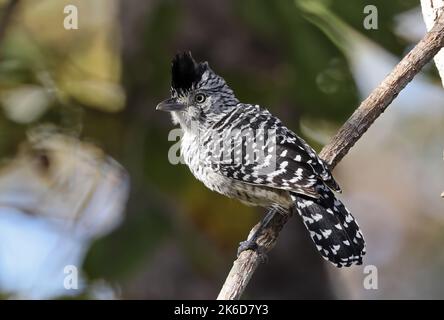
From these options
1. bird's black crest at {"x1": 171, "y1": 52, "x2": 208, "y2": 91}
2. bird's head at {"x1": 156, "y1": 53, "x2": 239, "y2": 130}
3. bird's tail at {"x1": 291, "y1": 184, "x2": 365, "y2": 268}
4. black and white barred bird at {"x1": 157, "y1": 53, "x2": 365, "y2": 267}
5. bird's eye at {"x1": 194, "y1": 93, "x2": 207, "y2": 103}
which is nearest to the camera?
bird's tail at {"x1": 291, "y1": 184, "x2": 365, "y2": 268}

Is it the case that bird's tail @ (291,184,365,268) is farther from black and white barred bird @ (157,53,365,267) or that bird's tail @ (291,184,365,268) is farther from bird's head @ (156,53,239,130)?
bird's head @ (156,53,239,130)

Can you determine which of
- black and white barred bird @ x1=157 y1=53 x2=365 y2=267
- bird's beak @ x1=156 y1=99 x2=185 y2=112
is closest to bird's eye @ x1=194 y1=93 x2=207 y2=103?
black and white barred bird @ x1=157 y1=53 x2=365 y2=267

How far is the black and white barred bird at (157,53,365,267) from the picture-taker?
11.2 ft

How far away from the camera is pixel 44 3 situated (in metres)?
7.29

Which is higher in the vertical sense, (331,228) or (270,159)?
(270,159)

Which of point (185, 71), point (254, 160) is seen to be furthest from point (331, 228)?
point (185, 71)

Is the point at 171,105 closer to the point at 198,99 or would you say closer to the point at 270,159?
the point at 198,99

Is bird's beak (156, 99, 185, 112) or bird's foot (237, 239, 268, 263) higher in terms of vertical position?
bird's beak (156, 99, 185, 112)

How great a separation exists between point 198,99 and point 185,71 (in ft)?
1.13

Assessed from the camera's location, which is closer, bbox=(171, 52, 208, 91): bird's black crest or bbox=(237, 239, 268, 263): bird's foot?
bbox=(237, 239, 268, 263): bird's foot

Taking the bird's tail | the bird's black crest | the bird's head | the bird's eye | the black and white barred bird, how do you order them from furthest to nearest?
1. the bird's eye
2. the bird's head
3. the bird's black crest
4. the black and white barred bird
5. the bird's tail

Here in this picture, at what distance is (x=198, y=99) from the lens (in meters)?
4.24

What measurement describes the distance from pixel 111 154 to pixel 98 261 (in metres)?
0.68
